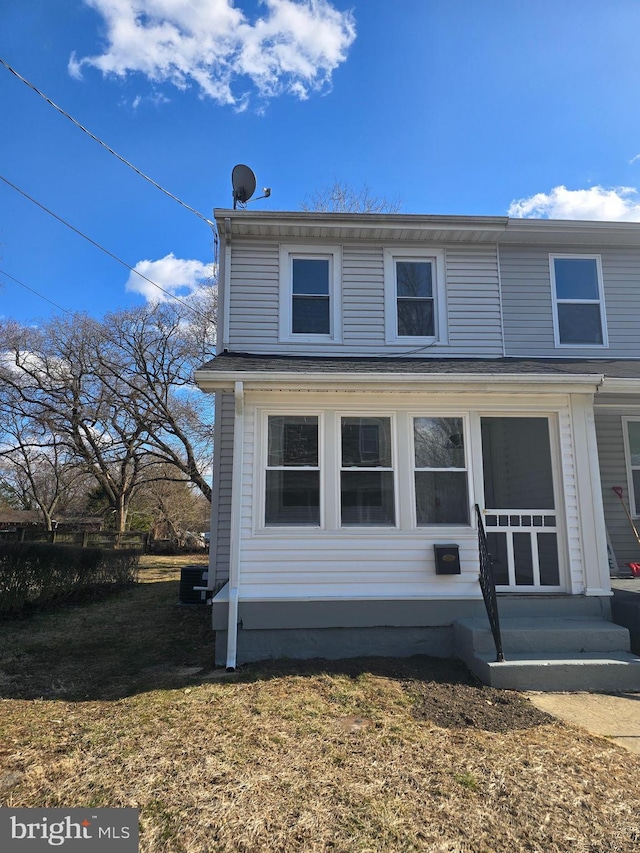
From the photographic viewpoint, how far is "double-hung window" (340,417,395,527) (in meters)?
5.83

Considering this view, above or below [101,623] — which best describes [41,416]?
above

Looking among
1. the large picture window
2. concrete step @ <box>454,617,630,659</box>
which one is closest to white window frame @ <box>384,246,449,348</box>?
the large picture window

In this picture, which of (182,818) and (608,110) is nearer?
(182,818)

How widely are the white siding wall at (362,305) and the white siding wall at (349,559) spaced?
233 centimetres

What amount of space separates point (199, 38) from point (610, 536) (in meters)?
10.4

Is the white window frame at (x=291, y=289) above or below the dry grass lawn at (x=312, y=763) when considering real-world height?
above

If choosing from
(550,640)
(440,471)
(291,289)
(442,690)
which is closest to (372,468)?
(440,471)

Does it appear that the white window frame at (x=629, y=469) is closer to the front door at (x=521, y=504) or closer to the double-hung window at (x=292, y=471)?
the front door at (x=521, y=504)

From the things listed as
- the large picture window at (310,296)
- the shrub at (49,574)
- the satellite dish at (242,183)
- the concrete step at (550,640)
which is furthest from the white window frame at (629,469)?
the shrub at (49,574)

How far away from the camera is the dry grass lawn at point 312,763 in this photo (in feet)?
8.17

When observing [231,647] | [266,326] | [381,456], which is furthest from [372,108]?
[231,647]

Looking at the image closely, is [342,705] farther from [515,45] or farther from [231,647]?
[515,45]

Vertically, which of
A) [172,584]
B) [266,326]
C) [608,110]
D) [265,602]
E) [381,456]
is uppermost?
[608,110]

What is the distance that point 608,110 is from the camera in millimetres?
8000
